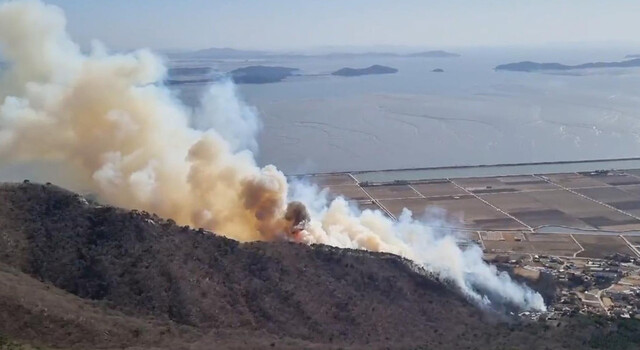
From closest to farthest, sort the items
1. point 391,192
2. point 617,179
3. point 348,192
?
point 348,192
point 391,192
point 617,179

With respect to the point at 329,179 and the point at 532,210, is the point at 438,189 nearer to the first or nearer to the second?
the point at 532,210

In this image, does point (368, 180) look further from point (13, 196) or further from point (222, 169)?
point (13, 196)

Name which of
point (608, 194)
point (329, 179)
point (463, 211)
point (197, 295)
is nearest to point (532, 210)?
point (463, 211)

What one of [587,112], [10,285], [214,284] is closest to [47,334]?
[10,285]

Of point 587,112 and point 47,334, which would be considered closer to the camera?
point 47,334

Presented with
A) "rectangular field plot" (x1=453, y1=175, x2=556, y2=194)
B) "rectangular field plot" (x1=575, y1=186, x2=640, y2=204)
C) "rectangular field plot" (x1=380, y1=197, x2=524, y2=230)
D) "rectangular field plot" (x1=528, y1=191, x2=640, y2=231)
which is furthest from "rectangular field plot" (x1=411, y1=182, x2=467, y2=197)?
"rectangular field plot" (x1=575, y1=186, x2=640, y2=204)

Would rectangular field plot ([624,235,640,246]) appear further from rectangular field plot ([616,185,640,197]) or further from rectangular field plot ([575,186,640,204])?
rectangular field plot ([616,185,640,197])

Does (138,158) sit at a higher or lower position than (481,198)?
higher
